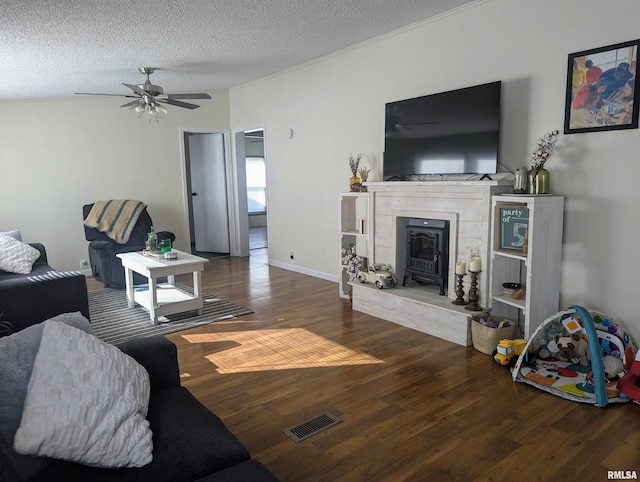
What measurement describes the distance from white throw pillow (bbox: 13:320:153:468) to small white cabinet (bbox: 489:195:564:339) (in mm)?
2636

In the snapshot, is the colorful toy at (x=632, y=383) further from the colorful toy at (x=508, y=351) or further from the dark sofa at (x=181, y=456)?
the dark sofa at (x=181, y=456)

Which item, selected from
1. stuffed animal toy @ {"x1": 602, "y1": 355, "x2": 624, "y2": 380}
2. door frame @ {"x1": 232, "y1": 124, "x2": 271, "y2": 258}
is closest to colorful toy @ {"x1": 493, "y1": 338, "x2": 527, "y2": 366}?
stuffed animal toy @ {"x1": 602, "y1": 355, "x2": 624, "y2": 380}

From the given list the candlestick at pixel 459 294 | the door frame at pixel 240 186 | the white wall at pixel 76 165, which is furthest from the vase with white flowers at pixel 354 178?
the white wall at pixel 76 165

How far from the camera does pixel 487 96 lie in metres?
3.67

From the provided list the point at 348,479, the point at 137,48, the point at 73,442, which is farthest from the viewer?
the point at 137,48

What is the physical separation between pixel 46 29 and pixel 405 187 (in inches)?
122

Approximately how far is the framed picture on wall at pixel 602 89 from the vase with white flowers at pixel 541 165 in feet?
0.42

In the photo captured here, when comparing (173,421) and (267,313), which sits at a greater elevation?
(173,421)

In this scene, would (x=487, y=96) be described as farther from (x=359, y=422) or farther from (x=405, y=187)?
(x=359, y=422)

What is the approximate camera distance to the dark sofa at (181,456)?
141 centimetres

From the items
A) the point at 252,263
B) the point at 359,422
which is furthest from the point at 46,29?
the point at 252,263

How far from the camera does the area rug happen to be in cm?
400

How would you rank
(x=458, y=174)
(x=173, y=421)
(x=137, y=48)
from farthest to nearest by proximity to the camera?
(x=137, y=48), (x=458, y=174), (x=173, y=421)

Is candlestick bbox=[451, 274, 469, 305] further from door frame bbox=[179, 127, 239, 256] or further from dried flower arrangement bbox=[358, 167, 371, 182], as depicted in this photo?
door frame bbox=[179, 127, 239, 256]
